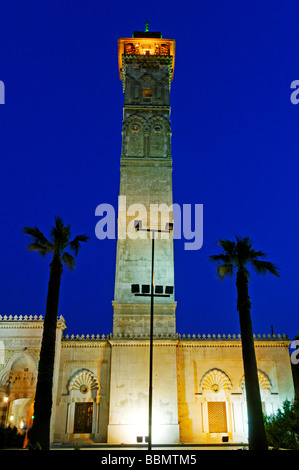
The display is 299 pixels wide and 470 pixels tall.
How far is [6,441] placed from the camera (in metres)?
19.8

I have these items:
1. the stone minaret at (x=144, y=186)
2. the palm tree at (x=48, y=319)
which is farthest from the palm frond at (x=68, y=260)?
the stone minaret at (x=144, y=186)

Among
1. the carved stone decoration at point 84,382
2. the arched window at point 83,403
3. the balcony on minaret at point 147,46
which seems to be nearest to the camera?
the arched window at point 83,403

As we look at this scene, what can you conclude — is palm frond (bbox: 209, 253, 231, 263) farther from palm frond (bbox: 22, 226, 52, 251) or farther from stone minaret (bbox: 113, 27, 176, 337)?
palm frond (bbox: 22, 226, 52, 251)

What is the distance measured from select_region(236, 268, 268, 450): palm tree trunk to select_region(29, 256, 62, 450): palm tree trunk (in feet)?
25.1

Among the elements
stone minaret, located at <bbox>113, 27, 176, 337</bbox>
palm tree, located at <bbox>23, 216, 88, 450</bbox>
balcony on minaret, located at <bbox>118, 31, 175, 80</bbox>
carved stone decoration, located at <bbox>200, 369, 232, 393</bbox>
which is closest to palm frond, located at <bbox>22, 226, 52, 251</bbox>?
palm tree, located at <bbox>23, 216, 88, 450</bbox>

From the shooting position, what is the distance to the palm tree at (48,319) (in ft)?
A: 48.9

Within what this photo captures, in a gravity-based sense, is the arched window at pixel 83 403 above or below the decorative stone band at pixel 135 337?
below

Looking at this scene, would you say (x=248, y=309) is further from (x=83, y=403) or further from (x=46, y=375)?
(x=83, y=403)

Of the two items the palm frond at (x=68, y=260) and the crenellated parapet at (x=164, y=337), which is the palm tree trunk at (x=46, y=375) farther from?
the crenellated parapet at (x=164, y=337)

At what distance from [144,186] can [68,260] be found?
10.7m

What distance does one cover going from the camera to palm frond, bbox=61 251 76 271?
18.4 metres

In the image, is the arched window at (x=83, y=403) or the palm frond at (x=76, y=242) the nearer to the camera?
the palm frond at (x=76, y=242)

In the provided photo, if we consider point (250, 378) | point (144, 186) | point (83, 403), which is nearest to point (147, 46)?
point (144, 186)
